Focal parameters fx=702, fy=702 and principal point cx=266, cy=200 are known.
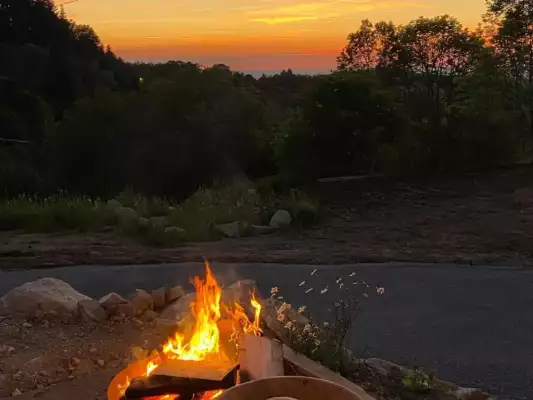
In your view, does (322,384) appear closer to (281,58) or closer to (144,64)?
(281,58)

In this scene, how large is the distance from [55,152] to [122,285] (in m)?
8.99

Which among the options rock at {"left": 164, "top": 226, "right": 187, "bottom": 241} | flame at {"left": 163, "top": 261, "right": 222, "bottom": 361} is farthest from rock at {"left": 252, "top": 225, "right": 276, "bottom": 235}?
flame at {"left": 163, "top": 261, "right": 222, "bottom": 361}

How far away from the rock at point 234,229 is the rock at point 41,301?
271 centimetres

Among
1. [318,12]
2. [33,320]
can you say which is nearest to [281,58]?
[318,12]

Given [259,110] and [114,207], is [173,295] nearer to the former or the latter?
[114,207]

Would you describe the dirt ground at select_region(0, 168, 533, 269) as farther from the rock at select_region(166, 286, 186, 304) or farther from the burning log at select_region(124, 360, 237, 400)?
the burning log at select_region(124, 360, 237, 400)

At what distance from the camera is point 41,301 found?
4227 mm

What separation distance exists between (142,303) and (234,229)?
289 centimetres

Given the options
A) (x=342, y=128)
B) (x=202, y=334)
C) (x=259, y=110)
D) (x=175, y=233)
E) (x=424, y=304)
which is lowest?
(x=424, y=304)

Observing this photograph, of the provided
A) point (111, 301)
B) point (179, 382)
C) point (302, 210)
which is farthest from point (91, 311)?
point (302, 210)

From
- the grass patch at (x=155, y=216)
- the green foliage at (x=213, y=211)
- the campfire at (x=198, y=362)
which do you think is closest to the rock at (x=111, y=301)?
the campfire at (x=198, y=362)

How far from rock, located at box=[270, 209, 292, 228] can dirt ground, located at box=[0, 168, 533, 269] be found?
232mm

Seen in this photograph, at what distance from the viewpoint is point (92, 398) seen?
2979 mm

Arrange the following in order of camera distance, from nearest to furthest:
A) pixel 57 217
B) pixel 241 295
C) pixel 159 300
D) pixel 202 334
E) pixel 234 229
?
pixel 202 334 → pixel 241 295 → pixel 159 300 → pixel 234 229 → pixel 57 217
